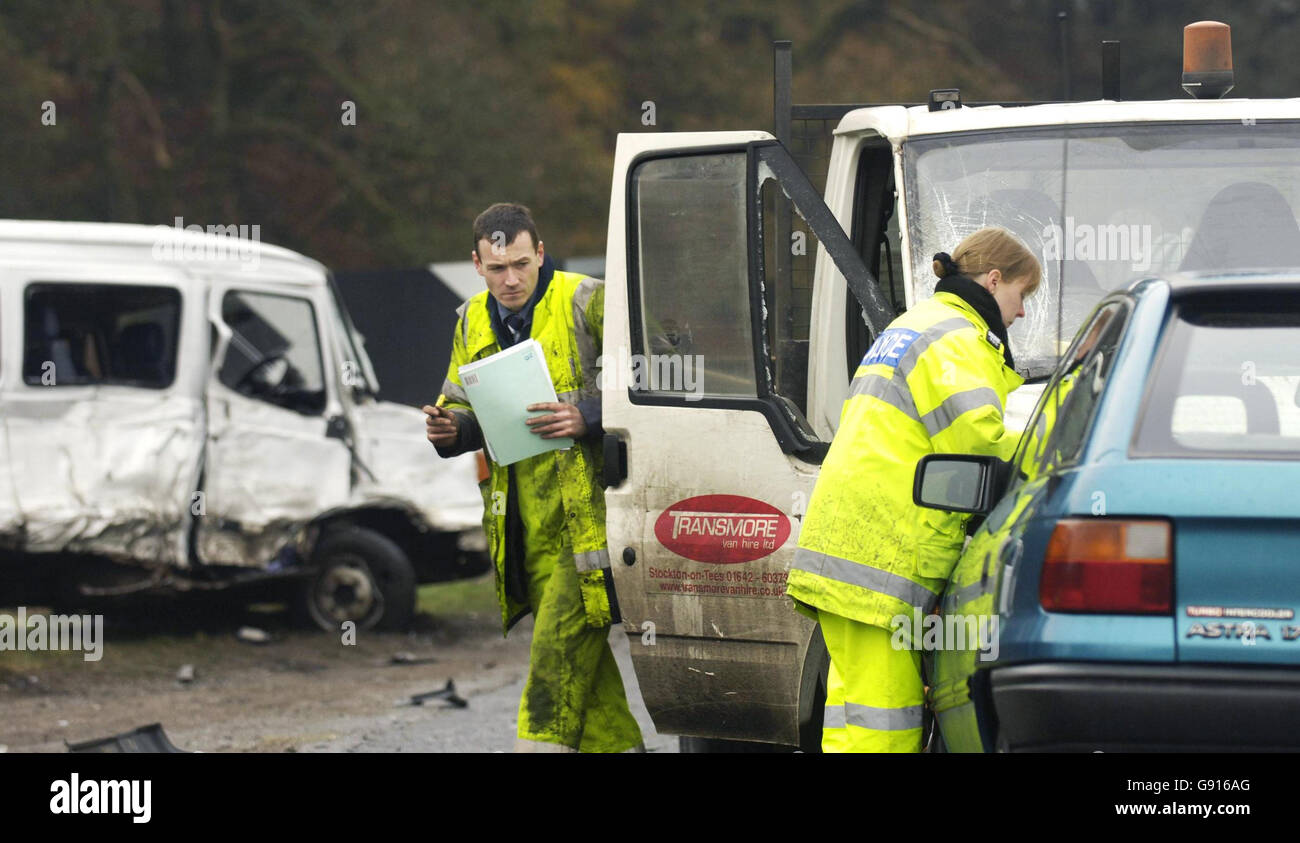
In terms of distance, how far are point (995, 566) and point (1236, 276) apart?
731 millimetres

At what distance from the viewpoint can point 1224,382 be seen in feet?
12.3

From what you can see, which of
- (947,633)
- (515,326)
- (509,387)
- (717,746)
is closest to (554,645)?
(509,387)

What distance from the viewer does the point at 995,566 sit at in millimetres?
3979

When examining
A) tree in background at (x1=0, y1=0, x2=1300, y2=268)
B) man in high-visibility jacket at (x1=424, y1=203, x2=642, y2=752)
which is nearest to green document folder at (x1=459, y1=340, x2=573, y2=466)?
man in high-visibility jacket at (x1=424, y1=203, x2=642, y2=752)

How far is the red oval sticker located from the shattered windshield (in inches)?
29.9

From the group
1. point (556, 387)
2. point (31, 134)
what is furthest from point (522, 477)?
point (31, 134)

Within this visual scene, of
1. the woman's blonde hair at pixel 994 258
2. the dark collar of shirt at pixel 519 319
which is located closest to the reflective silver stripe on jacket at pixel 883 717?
the woman's blonde hair at pixel 994 258

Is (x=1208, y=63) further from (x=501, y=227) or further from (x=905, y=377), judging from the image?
(x=905, y=377)

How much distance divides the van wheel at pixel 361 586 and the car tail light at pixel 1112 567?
8.63m

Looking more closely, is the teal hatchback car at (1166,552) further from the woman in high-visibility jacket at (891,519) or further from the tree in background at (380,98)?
the tree in background at (380,98)
